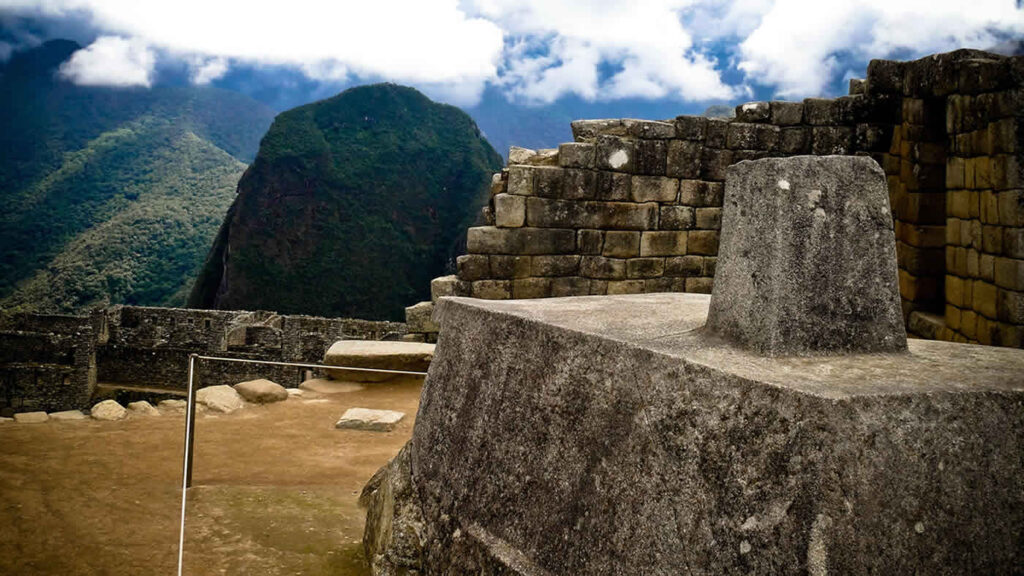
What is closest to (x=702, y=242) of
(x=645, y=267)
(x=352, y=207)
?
(x=645, y=267)

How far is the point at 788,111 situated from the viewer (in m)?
6.82

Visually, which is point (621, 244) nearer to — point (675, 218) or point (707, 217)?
point (675, 218)

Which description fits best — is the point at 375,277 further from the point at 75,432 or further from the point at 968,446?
the point at 968,446

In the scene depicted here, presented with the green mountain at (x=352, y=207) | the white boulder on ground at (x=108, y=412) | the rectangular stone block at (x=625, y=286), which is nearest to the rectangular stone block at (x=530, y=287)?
the rectangular stone block at (x=625, y=286)

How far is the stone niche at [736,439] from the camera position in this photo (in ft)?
4.72

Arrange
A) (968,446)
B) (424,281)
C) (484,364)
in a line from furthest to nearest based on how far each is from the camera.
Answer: (424,281)
(484,364)
(968,446)

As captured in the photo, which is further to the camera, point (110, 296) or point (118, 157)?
point (118, 157)

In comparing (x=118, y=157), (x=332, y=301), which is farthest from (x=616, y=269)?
(x=118, y=157)

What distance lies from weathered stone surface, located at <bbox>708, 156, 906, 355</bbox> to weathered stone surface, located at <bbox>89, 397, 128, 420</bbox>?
5.59 metres

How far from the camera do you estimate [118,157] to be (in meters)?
69.0

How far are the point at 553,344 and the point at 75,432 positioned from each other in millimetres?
4790

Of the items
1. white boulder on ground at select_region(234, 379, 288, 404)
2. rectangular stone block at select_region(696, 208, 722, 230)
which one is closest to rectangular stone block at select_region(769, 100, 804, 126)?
rectangular stone block at select_region(696, 208, 722, 230)

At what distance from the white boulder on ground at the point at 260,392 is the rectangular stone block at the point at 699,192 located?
427 cm

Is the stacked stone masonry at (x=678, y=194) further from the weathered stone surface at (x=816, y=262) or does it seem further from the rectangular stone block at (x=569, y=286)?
the weathered stone surface at (x=816, y=262)
